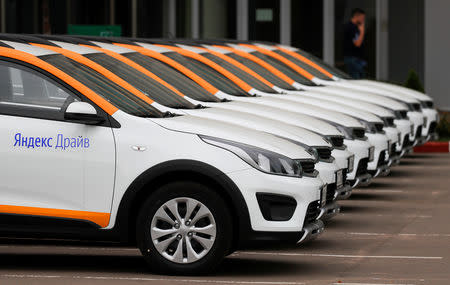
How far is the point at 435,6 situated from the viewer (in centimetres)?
2698

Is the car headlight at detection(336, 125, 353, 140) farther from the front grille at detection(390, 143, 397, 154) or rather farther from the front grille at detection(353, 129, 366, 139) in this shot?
the front grille at detection(390, 143, 397, 154)

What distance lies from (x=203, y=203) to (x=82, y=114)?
1.08m

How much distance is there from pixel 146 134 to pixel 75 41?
7.68ft

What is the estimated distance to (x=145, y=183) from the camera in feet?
29.2

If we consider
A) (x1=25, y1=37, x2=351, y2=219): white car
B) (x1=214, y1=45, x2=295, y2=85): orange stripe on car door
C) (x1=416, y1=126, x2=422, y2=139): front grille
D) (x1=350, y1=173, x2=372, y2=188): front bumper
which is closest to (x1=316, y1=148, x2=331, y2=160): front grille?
(x1=25, y1=37, x2=351, y2=219): white car

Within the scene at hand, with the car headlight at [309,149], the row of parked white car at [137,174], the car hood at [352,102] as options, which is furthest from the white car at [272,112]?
the row of parked white car at [137,174]

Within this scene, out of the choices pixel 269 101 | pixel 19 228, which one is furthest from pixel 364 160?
pixel 19 228

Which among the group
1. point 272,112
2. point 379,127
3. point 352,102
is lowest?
point 379,127

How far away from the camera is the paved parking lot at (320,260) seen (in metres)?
9.07

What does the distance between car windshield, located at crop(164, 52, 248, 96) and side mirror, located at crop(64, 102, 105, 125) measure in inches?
171

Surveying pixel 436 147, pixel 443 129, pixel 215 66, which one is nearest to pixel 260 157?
pixel 215 66

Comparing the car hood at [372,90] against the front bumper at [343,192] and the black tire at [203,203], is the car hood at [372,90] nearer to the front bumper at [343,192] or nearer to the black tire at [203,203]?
the front bumper at [343,192]

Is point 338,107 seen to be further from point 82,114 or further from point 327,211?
point 82,114

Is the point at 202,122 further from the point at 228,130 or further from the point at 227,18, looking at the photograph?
the point at 227,18
